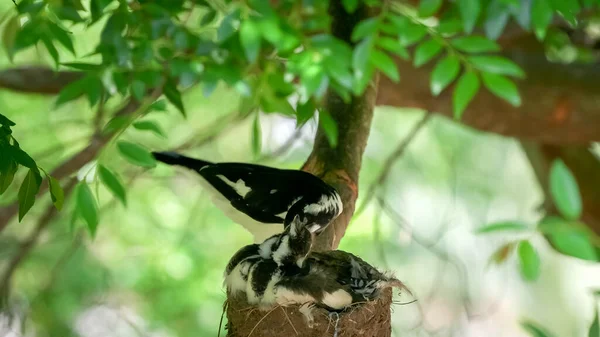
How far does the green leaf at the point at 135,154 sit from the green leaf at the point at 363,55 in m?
0.37

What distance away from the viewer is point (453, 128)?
379cm

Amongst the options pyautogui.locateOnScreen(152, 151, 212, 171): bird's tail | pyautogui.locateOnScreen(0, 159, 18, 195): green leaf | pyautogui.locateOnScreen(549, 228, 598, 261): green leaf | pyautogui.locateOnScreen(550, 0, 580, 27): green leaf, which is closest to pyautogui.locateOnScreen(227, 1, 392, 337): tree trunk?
pyautogui.locateOnScreen(152, 151, 212, 171): bird's tail

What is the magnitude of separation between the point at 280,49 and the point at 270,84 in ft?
0.62

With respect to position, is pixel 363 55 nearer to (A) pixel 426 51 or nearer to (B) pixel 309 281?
(A) pixel 426 51

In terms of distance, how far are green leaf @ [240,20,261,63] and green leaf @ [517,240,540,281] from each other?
0.48 meters

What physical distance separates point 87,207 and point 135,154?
11 cm

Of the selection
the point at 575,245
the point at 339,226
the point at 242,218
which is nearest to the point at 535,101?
the point at 339,226

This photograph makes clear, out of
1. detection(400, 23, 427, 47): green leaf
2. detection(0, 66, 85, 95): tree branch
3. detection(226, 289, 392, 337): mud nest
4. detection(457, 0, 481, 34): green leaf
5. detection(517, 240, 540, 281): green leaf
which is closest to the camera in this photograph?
detection(517, 240, 540, 281): green leaf

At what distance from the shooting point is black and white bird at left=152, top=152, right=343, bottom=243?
1353 millimetres

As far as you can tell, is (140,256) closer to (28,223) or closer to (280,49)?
(28,223)

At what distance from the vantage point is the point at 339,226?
5.08 feet

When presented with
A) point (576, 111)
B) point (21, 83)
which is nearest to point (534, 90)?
point (576, 111)

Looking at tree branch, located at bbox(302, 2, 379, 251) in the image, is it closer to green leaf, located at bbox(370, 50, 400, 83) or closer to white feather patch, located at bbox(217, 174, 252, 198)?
white feather patch, located at bbox(217, 174, 252, 198)

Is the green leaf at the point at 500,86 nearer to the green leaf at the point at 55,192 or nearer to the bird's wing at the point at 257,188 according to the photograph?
the bird's wing at the point at 257,188
